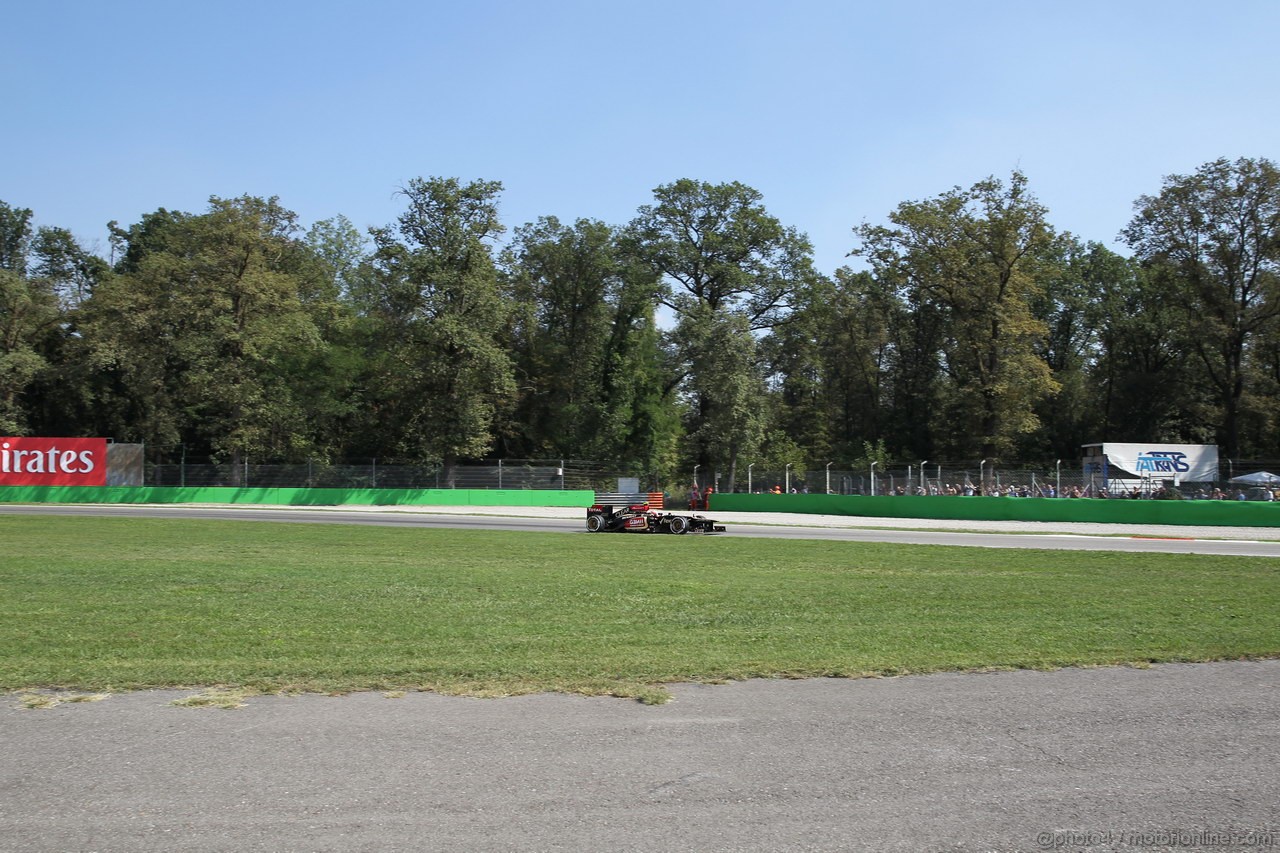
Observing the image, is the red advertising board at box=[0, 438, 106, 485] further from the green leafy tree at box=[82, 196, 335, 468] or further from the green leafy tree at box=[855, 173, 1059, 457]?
the green leafy tree at box=[855, 173, 1059, 457]

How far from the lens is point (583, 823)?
5.02 m

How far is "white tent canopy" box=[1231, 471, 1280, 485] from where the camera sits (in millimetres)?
43344

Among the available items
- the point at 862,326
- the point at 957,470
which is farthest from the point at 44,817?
the point at 862,326

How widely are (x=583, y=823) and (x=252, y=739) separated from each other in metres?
2.82

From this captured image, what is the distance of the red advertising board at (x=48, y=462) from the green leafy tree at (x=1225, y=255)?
228ft

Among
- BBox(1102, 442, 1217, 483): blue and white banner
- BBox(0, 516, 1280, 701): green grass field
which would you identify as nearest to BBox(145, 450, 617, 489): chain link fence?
BBox(1102, 442, 1217, 483): blue and white banner

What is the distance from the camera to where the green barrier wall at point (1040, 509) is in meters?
35.9

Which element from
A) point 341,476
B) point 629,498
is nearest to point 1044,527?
point 629,498

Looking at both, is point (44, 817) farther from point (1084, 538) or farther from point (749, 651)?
point (1084, 538)

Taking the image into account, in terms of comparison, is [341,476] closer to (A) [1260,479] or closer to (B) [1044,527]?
(B) [1044,527]
